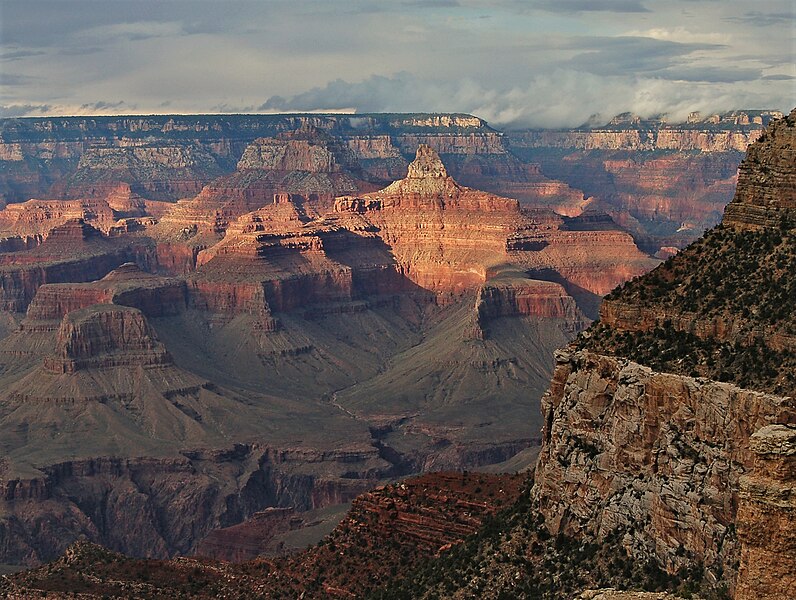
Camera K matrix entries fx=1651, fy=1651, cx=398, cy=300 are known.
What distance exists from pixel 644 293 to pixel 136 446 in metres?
114

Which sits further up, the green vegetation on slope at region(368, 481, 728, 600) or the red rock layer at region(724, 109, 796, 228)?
the red rock layer at region(724, 109, 796, 228)

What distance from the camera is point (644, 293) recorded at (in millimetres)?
49750

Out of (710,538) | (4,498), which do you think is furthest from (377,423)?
(710,538)

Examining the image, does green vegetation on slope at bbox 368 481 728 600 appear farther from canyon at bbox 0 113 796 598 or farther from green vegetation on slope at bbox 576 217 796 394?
green vegetation on slope at bbox 576 217 796 394

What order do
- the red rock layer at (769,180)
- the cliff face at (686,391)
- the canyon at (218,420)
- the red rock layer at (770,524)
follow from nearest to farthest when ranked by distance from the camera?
1. the red rock layer at (770,524)
2. the cliff face at (686,391)
3. the red rock layer at (769,180)
4. the canyon at (218,420)

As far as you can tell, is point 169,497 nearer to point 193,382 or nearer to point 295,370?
point 193,382

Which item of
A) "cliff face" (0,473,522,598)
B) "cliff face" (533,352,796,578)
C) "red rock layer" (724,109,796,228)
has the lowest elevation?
"cliff face" (0,473,522,598)

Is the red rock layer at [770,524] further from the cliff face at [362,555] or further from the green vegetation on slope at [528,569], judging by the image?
the cliff face at [362,555]

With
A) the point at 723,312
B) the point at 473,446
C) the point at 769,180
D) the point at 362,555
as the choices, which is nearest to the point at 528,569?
the point at 723,312

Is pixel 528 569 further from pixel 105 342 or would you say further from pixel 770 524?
pixel 105 342

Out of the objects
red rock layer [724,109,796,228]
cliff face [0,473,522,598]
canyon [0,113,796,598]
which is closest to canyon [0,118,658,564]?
canyon [0,113,796,598]

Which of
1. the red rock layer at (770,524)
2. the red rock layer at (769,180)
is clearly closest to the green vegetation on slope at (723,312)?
the red rock layer at (769,180)

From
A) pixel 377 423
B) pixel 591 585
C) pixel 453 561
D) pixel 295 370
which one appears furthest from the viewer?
pixel 295 370

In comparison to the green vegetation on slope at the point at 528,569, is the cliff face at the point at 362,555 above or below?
below
